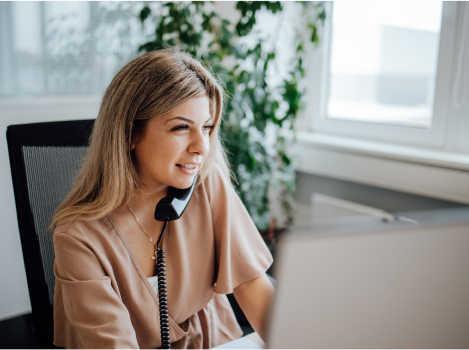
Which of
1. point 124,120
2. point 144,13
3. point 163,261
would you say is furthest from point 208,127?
point 144,13

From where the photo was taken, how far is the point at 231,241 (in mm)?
1094

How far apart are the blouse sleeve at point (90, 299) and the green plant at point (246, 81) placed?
91 centimetres

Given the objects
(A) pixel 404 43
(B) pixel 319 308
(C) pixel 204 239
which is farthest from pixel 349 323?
(A) pixel 404 43

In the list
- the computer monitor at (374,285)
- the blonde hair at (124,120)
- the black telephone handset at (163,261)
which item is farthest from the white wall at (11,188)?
the computer monitor at (374,285)

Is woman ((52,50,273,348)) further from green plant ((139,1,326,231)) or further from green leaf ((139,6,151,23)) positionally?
green leaf ((139,6,151,23))

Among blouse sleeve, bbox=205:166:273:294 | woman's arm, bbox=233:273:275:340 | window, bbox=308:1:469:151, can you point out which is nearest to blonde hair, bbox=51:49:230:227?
blouse sleeve, bbox=205:166:273:294

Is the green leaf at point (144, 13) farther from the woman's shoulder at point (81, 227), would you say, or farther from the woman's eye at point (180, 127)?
the woman's shoulder at point (81, 227)

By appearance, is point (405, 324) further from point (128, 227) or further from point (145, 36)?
point (145, 36)

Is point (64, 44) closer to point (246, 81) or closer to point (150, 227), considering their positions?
point (246, 81)

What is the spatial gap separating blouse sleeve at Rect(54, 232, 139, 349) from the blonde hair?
84 mm

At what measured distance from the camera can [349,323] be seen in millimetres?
357

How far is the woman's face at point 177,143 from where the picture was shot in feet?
3.20

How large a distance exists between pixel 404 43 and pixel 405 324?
1.91m

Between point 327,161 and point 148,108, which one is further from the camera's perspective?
point 327,161
